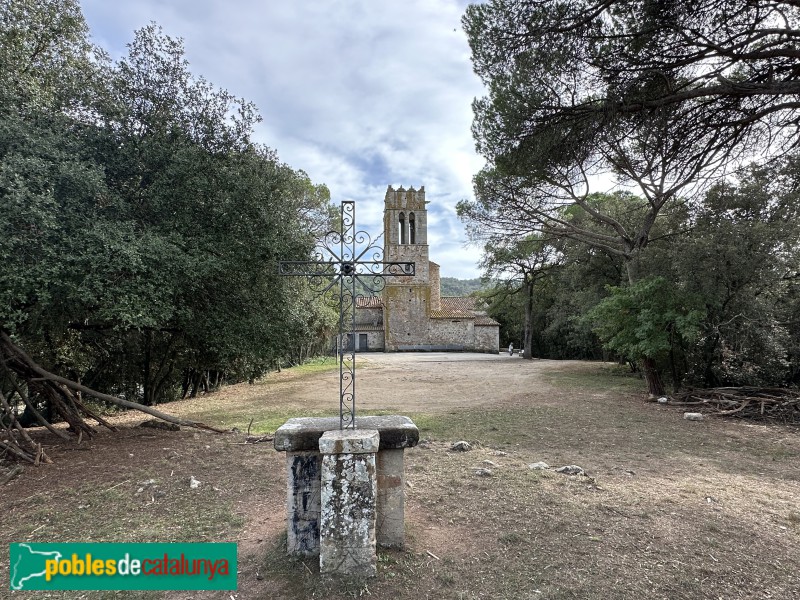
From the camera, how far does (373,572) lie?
2818 millimetres

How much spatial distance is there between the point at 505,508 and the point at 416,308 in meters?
32.7

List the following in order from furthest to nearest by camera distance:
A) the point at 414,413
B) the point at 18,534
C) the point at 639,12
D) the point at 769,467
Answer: the point at 414,413
the point at 769,467
the point at 639,12
the point at 18,534

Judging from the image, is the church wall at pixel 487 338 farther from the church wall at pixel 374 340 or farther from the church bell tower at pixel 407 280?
the church wall at pixel 374 340

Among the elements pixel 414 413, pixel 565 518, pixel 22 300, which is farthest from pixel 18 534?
pixel 414 413

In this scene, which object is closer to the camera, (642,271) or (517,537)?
(517,537)

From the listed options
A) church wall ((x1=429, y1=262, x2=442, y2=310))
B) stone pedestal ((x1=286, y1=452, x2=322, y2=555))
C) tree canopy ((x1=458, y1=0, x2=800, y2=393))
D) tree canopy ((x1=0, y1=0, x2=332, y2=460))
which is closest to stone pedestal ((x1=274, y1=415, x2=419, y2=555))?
stone pedestal ((x1=286, y1=452, x2=322, y2=555))

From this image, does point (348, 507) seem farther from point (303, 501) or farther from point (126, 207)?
point (126, 207)

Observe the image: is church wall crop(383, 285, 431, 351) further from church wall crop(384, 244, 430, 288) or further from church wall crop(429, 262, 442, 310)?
church wall crop(429, 262, 442, 310)

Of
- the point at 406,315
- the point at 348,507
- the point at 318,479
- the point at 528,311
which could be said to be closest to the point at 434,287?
the point at 406,315

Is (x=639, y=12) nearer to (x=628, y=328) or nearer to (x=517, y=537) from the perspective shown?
(x=517, y=537)

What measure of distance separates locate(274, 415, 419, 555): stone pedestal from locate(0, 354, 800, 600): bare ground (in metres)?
0.16

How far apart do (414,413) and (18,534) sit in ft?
22.2

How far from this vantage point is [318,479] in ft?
10.0

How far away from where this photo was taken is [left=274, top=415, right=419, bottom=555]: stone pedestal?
3.02m
